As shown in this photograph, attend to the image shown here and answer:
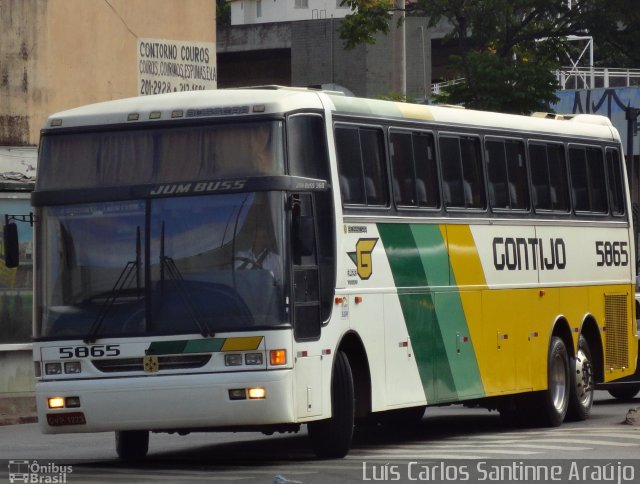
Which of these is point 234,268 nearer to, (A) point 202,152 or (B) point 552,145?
(A) point 202,152

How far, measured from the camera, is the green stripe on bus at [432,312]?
52.1ft

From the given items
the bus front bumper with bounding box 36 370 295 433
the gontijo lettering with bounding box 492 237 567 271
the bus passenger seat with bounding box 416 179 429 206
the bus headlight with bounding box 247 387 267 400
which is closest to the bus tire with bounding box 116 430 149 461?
the bus front bumper with bounding box 36 370 295 433

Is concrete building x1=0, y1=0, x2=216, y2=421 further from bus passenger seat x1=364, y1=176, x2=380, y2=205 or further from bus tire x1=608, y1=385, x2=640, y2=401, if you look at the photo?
bus passenger seat x1=364, y1=176, x2=380, y2=205

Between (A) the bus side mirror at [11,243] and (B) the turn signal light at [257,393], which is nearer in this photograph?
(B) the turn signal light at [257,393]

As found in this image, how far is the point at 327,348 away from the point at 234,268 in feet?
3.70

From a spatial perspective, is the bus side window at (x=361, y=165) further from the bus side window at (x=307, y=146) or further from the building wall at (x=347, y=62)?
the building wall at (x=347, y=62)

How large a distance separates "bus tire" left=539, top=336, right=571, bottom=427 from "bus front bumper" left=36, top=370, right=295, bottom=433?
235 inches

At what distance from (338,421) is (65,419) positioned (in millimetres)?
2351

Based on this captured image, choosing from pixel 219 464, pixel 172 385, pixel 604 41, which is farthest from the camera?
pixel 604 41

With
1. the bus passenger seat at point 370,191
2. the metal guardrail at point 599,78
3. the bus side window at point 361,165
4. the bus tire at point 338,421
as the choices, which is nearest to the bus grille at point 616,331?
the bus side window at point 361,165

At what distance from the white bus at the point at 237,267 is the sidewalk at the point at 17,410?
Answer: 7727 millimetres

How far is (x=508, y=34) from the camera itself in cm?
3338

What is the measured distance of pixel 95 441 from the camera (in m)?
18.6

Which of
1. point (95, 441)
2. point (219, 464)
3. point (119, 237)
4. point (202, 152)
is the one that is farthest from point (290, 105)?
point (95, 441)
